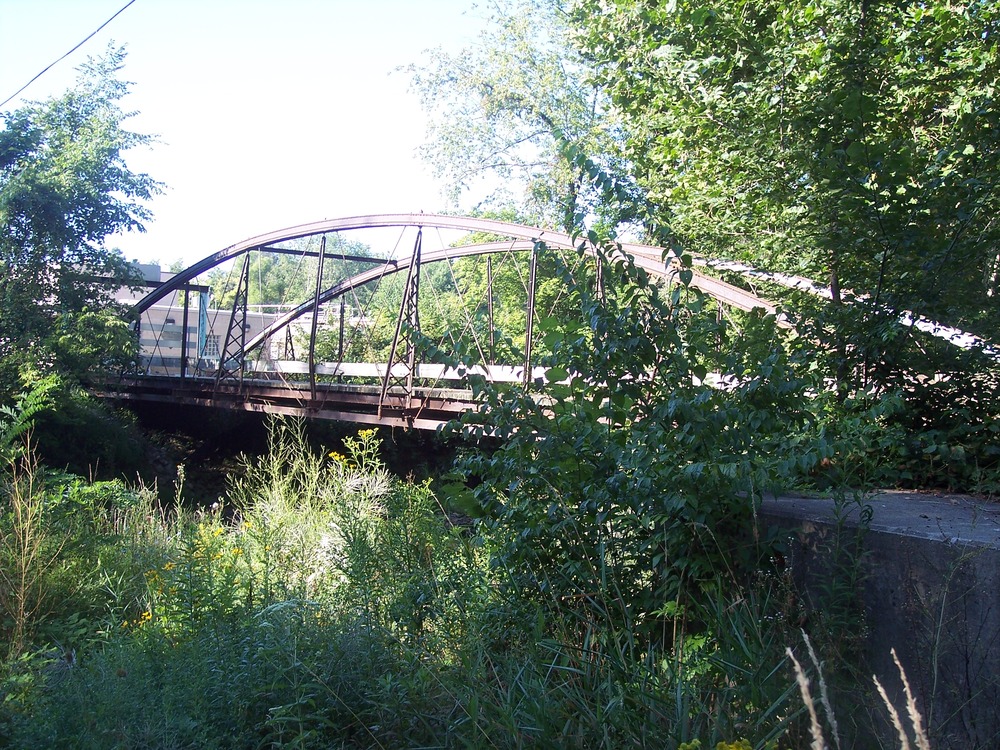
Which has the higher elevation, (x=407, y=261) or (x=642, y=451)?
(x=407, y=261)

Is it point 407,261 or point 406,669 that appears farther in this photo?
point 407,261

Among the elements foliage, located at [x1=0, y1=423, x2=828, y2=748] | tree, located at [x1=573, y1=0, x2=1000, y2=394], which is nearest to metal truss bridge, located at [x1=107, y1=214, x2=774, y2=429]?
tree, located at [x1=573, y1=0, x2=1000, y2=394]

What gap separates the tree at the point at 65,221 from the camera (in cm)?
1895

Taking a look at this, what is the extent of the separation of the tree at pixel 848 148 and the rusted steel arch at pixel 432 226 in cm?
257

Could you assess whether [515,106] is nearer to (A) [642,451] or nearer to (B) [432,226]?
(B) [432,226]

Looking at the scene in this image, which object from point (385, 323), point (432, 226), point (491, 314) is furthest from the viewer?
point (385, 323)

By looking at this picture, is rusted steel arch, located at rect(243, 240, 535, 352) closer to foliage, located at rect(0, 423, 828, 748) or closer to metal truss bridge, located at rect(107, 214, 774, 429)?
metal truss bridge, located at rect(107, 214, 774, 429)

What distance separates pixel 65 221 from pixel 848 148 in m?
22.5

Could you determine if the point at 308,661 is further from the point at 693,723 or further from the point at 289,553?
the point at 289,553

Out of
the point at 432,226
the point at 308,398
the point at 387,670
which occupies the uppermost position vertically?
the point at 432,226

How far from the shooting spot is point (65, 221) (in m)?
22.3

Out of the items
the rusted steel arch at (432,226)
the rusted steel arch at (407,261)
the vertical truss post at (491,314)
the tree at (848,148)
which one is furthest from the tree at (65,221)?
the tree at (848,148)

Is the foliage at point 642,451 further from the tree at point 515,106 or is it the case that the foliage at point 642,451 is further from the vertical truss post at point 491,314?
the tree at point 515,106

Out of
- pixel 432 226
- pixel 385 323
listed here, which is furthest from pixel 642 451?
pixel 385 323
